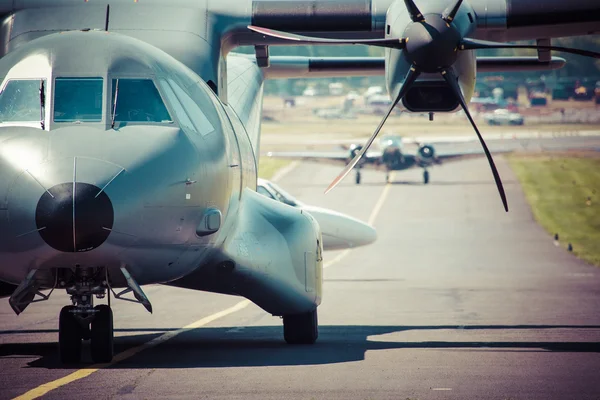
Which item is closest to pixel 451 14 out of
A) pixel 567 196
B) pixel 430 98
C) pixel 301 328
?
pixel 430 98

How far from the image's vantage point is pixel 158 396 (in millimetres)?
8844

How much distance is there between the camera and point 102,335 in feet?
34.7

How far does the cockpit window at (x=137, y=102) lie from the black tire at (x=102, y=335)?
1.76 meters

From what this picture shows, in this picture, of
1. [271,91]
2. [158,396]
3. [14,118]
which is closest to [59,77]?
[14,118]

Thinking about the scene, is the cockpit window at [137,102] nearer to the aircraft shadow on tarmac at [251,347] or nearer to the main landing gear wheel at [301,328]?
the aircraft shadow on tarmac at [251,347]

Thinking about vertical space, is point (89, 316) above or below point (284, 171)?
above

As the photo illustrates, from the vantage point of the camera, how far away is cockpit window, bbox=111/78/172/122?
408 inches

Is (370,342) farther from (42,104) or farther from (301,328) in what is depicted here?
(42,104)

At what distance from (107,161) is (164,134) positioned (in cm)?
81

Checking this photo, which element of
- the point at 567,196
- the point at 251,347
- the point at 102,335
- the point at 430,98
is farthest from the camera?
the point at 567,196

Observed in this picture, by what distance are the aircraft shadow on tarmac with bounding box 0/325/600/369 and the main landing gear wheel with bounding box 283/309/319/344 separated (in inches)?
7.2

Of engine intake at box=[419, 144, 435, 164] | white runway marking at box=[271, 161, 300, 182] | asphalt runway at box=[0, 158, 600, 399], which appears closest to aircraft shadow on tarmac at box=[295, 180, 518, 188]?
engine intake at box=[419, 144, 435, 164]

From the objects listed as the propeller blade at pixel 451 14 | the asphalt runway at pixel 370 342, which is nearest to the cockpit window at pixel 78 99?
the asphalt runway at pixel 370 342

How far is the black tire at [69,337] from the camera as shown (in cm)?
1047
